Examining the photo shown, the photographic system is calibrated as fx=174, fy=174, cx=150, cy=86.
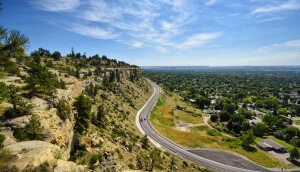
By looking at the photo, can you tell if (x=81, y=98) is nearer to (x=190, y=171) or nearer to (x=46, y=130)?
(x=46, y=130)

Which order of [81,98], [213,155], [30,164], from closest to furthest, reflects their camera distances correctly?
[30,164]
[81,98]
[213,155]

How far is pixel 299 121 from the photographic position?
11338 cm

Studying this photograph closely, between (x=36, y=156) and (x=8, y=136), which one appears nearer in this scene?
(x=36, y=156)

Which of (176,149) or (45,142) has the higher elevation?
(45,142)

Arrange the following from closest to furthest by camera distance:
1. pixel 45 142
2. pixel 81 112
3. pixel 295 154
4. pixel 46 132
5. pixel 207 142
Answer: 1. pixel 45 142
2. pixel 46 132
3. pixel 81 112
4. pixel 295 154
5. pixel 207 142

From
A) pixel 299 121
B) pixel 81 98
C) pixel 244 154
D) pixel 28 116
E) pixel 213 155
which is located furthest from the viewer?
pixel 299 121

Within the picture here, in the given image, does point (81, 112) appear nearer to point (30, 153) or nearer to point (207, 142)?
point (30, 153)

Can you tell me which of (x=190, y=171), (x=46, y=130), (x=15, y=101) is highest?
(x=15, y=101)

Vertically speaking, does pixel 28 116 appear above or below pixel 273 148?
above

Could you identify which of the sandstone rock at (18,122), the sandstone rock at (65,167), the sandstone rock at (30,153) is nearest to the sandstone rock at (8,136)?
the sandstone rock at (18,122)

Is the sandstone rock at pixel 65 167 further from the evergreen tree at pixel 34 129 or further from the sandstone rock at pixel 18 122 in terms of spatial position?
the sandstone rock at pixel 18 122

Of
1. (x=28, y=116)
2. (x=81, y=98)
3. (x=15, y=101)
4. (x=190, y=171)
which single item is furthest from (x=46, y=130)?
(x=190, y=171)

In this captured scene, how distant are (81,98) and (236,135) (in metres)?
81.0

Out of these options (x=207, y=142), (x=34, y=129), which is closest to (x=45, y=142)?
(x=34, y=129)
